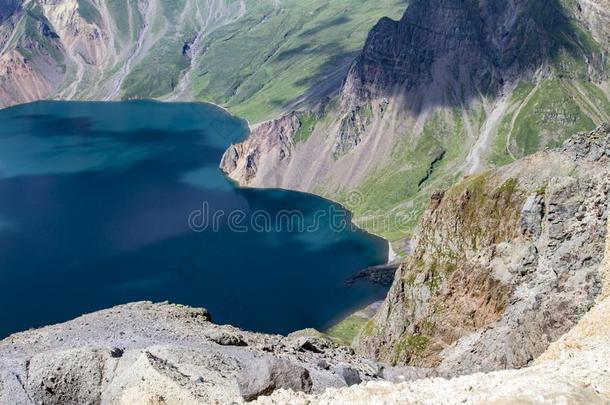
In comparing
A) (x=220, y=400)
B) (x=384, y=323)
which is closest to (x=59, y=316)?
(x=384, y=323)

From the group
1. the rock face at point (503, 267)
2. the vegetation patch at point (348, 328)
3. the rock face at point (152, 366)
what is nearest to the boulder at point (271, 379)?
the rock face at point (152, 366)

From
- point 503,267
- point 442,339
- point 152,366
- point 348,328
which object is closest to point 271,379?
point 152,366

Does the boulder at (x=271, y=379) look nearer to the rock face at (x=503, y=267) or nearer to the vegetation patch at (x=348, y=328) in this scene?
the rock face at (x=503, y=267)

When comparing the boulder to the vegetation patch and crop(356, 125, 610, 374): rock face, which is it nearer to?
crop(356, 125, 610, 374): rock face

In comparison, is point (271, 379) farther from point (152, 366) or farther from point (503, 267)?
point (503, 267)

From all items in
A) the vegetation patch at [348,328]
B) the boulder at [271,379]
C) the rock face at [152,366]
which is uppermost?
the boulder at [271,379]

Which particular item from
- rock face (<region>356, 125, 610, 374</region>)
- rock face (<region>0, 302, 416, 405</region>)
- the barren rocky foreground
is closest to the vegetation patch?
rock face (<region>356, 125, 610, 374</region>)
